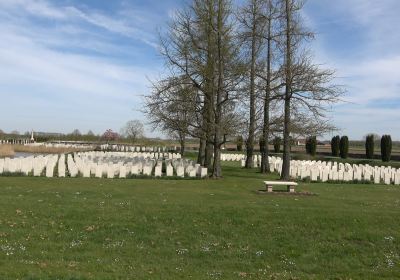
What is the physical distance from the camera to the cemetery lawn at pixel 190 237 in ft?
26.0

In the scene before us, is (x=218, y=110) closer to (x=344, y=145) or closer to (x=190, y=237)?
(x=190, y=237)

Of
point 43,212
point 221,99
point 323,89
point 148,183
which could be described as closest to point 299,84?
point 323,89

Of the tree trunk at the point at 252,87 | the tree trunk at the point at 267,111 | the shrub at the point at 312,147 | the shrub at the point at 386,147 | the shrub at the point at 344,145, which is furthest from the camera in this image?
the shrub at the point at 312,147

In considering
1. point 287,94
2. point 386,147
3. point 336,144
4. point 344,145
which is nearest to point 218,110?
point 287,94

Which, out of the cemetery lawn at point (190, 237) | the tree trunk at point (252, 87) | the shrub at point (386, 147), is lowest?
the cemetery lawn at point (190, 237)

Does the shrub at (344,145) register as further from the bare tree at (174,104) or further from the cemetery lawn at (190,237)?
the cemetery lawn at (190,237)

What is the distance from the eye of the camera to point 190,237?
32.7 ft

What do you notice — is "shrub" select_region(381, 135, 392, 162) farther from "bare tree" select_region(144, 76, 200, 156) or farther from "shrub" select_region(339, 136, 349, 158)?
"bare tree" select_region(144, 76, 200, 156)

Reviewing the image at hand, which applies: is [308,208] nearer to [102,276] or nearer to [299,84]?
[102,276]

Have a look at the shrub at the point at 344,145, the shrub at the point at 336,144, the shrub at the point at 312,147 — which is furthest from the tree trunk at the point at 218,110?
the shrub at the point at 336,144

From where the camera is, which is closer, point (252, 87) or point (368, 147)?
point (252, 87)

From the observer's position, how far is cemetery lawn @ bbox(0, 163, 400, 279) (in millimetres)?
7934

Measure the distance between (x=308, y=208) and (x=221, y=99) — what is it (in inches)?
474

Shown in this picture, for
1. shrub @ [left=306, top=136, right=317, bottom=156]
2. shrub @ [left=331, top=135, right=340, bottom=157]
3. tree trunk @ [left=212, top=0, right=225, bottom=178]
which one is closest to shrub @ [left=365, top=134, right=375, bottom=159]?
shrub @ [left=331, top=135, right=340, bottom=157]
